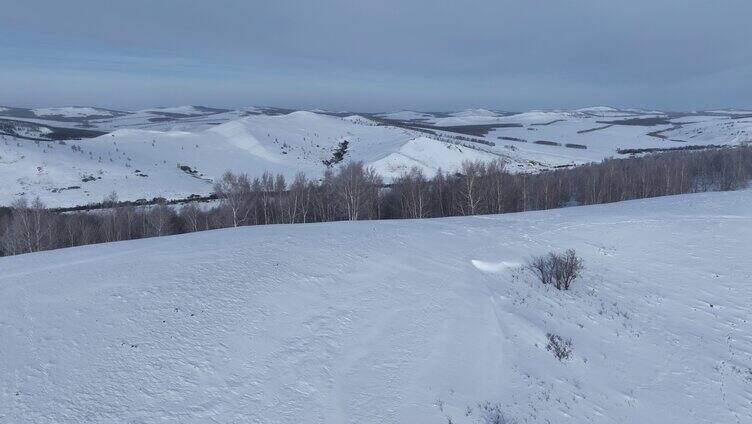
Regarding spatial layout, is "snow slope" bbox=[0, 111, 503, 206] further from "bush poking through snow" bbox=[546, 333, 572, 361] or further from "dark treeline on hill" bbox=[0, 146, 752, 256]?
"bush poking through snow" bbox=[546, 333, 572, 361]

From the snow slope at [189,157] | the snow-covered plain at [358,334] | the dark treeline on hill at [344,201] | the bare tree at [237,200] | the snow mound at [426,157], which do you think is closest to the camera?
the snow-covered plain at [358,334]

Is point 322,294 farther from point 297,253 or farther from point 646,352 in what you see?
point 646,352

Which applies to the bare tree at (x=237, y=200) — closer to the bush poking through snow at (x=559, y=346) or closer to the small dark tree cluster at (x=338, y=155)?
the bush poking through snow at (x=559, y=346)

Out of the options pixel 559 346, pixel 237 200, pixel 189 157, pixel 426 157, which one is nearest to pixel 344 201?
pixel 237 200

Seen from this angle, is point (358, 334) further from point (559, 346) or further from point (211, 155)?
point (211, 155)

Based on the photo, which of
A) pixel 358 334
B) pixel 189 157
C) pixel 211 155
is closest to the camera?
pixel 358 334

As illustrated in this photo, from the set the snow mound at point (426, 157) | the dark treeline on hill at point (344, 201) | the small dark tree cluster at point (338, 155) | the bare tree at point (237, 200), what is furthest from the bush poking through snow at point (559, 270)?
the small dark tree cluster at point (338, 155)
